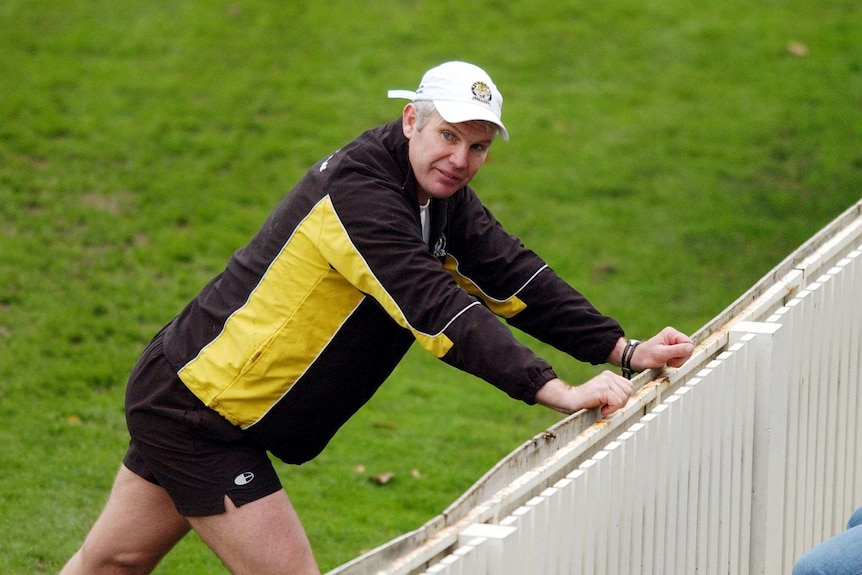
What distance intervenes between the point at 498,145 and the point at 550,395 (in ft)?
24.4

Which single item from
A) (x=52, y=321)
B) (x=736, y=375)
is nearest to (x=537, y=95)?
(x=52, y=321)

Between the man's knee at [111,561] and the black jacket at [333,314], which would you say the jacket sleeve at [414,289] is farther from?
the man's knee at [111,561]

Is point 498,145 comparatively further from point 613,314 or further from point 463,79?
point 463,79

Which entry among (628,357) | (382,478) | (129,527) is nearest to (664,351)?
(628,357)

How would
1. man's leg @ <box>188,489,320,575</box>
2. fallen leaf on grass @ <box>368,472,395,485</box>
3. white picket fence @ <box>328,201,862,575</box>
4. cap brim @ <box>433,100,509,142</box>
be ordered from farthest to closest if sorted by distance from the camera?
fallen leaf on grass @ <box>368,472,395,485</box>
man's leg @ <box>188,489,320,575</box>
cap brim @ <box>433,100,509,142</box>
white picket fence @ <box>328,201,862,575</box>

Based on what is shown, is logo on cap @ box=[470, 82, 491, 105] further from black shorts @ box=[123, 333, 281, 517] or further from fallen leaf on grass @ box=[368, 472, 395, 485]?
fallen leaf on grass @ box=[368, 472, 395, 485]

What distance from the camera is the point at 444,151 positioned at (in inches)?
131

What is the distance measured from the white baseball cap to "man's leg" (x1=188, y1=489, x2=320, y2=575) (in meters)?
1.18

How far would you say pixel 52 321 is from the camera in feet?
25.1

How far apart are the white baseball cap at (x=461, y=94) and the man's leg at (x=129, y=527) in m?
1.43

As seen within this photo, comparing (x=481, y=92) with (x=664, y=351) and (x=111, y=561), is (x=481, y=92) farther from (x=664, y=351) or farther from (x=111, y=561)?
(x=111, y=561)

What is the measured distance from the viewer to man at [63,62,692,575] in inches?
125

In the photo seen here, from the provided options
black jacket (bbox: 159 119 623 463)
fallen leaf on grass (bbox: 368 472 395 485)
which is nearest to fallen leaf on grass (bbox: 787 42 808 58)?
fallen leaf on grass (bbox: 368 472 395 485)

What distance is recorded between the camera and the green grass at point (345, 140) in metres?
6.50
